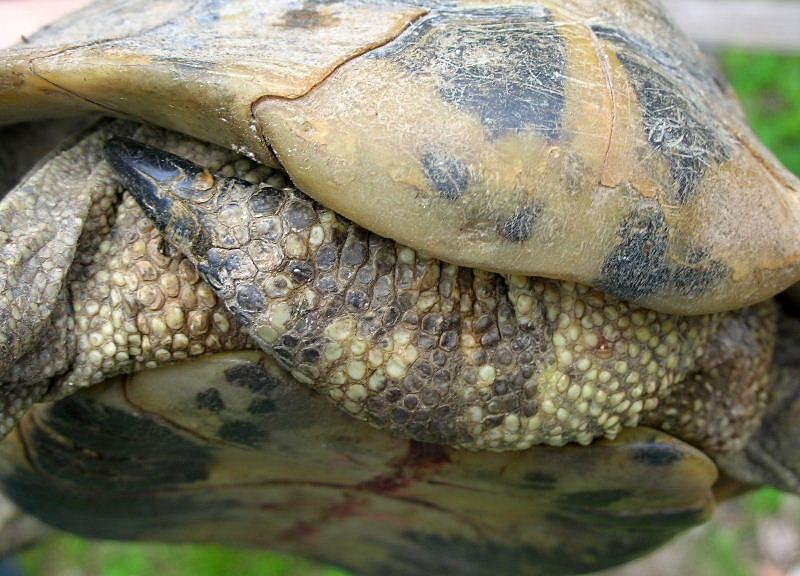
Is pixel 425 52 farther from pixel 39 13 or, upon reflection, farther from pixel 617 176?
pixel 39 13

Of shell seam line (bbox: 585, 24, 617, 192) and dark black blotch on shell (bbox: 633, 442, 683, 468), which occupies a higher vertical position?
shell seam line (bbox: 585, 24, 617, 192)

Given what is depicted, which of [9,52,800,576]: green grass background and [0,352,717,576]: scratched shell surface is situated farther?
[9,52,800,576]: green grass background

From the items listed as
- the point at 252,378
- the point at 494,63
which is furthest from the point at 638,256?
the point at 252,378

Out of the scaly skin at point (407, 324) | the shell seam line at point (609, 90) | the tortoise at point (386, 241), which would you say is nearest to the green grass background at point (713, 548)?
the tortoise at point (386, 241)

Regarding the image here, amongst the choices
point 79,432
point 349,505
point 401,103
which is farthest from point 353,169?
point 349,505

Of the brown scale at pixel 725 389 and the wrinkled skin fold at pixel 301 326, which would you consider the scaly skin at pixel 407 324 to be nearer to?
the wrinkled skin fold at pixel 301 326

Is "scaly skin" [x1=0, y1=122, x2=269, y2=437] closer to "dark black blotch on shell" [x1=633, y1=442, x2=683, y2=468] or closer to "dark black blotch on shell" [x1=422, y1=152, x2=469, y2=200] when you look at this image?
"dark black blotch on shell" [x1=422, y1=152, x2=469, y2=200]

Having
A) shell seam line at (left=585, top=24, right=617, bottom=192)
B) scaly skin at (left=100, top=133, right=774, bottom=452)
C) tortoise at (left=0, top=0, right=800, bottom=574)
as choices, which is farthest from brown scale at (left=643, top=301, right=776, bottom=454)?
shell seam line at (left=585, top=24, right=617, bottom=192)
